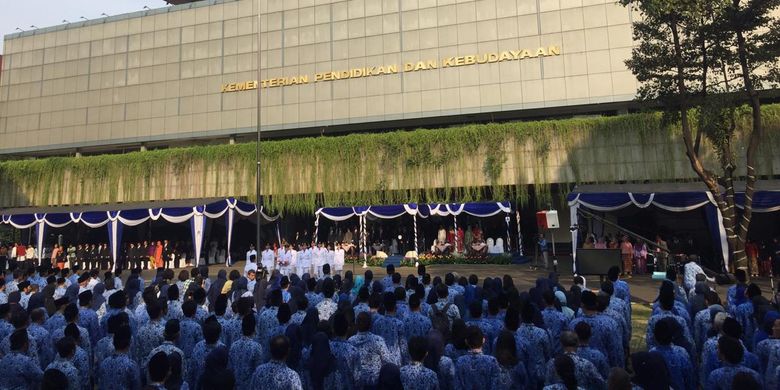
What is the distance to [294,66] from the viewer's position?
31.9 metres

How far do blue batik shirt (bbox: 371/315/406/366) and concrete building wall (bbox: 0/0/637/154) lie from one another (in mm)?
22686

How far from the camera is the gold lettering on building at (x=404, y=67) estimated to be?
28.3 metres

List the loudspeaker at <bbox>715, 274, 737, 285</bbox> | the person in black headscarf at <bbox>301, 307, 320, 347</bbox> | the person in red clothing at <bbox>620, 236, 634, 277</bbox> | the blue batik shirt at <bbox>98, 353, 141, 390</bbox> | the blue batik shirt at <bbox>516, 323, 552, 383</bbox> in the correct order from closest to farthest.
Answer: the blue batik shirt at <bbox>98, 353, 141, 390</bbox>
the blue batik shirt at <bbox>516, 323, 552, 383</bbox>
the person in black headscarf at <bbox>301, 307, 320, 347</bbox>
the loudspeaker at <bbox>715, 274, 737, 285</bbox>
the person in red clothing at <bbox>620, 236, 634, 277</bbox>

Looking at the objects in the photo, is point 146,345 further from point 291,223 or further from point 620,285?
point 291,223

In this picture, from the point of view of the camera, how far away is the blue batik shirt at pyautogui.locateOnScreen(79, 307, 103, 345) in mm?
7031

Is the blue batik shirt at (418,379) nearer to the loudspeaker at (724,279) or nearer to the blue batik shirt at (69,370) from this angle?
the blue batik shirt at (69,370)

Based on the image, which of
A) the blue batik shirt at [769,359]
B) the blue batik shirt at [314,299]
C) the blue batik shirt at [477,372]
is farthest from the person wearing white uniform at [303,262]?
the blue batik shirt at [769,359]

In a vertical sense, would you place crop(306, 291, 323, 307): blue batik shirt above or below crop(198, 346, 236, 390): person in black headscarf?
above

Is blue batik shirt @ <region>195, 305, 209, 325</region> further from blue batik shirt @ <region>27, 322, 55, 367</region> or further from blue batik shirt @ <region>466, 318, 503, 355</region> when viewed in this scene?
blue batik shirt @ <region>466, 318, 503, 355</region>

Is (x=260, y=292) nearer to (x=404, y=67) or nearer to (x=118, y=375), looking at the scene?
(x=118, y=375)

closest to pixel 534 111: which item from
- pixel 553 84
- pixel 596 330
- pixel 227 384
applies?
pixel 553 84

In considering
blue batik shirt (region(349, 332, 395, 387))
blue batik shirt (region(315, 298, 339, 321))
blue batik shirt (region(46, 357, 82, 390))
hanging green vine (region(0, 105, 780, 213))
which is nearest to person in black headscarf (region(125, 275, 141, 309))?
blue batik shirt (region(315, 298, 339, 321))

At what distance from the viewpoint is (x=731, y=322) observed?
15.6ft

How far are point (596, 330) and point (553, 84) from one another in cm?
2465
